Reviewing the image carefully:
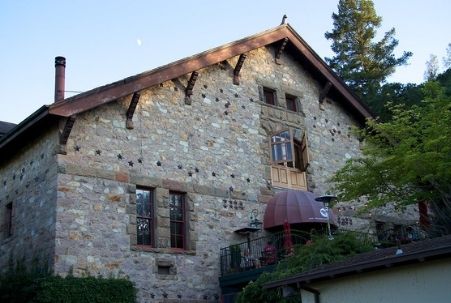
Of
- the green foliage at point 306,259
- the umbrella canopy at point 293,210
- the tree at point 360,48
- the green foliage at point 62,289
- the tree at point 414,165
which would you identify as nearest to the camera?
the green foliage at point 306,259

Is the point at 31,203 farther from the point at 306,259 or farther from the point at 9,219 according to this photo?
the point at 306,259

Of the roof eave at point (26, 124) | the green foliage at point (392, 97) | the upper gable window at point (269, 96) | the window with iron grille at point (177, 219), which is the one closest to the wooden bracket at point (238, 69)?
the upper gable window at point (269, 96)

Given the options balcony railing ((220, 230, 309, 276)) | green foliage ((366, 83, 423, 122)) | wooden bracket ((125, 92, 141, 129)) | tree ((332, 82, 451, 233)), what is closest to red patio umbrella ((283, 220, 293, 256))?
balcony railing ((220, 230, 309, 276))

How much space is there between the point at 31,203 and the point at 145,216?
3.37 metres

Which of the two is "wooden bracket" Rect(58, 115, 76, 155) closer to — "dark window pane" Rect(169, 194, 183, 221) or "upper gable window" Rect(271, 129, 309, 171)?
"dark window pane" Rect(169, 194, 183, 221)

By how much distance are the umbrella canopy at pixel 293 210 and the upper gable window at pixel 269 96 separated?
168 inches

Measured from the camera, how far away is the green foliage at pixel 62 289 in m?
15.8

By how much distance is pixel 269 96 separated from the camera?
24109 mm

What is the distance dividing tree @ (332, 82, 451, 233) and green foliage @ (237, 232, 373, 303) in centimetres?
244

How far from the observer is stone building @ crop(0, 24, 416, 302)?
1733 cm

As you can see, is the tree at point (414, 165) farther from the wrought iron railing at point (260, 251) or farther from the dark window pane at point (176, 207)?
the dark window pane at point (176, 207)

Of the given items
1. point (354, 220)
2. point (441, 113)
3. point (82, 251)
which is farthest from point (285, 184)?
point (82, 251)

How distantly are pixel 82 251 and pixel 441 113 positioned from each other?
35.0 ft

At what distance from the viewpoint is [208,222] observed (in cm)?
1984
